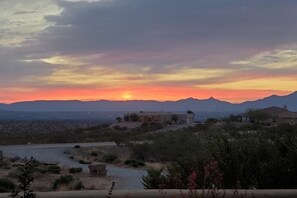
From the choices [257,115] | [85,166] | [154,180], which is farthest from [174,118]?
[154,180]

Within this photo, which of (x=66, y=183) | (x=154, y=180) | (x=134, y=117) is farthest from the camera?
(x=134, y=117)

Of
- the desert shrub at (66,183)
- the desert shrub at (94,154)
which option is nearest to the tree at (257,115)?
the desert shrub at (94,154)

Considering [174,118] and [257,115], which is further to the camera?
[174,118]

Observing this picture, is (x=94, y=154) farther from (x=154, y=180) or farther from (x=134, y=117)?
(x=134, y=117)

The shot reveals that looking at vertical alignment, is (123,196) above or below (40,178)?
above

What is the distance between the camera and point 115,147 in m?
66.4

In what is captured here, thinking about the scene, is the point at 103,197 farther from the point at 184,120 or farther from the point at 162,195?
the point at 184,120

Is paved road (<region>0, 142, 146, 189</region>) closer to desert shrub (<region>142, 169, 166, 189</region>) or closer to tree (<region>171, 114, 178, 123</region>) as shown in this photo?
desert shrub (<region>142, 169, 166, 189</region>)

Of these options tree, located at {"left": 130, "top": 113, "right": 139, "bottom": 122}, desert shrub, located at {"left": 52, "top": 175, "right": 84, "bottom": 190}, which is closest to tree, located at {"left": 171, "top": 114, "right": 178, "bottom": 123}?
tree, located at {"left": 130, "top": 113, "right": 139, "bottom": 122}

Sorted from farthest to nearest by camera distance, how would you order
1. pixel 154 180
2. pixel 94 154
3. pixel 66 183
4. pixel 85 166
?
pixel 94 154, pixel 85 166, pixel 66 183, pixel 154 180

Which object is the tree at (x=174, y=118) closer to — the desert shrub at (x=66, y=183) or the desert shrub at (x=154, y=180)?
the desert shrub at (x=66, y=183)

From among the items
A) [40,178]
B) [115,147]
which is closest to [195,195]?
[40,178]

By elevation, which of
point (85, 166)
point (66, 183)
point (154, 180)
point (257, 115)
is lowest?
point (85, 166)

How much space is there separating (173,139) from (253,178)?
4073cm
